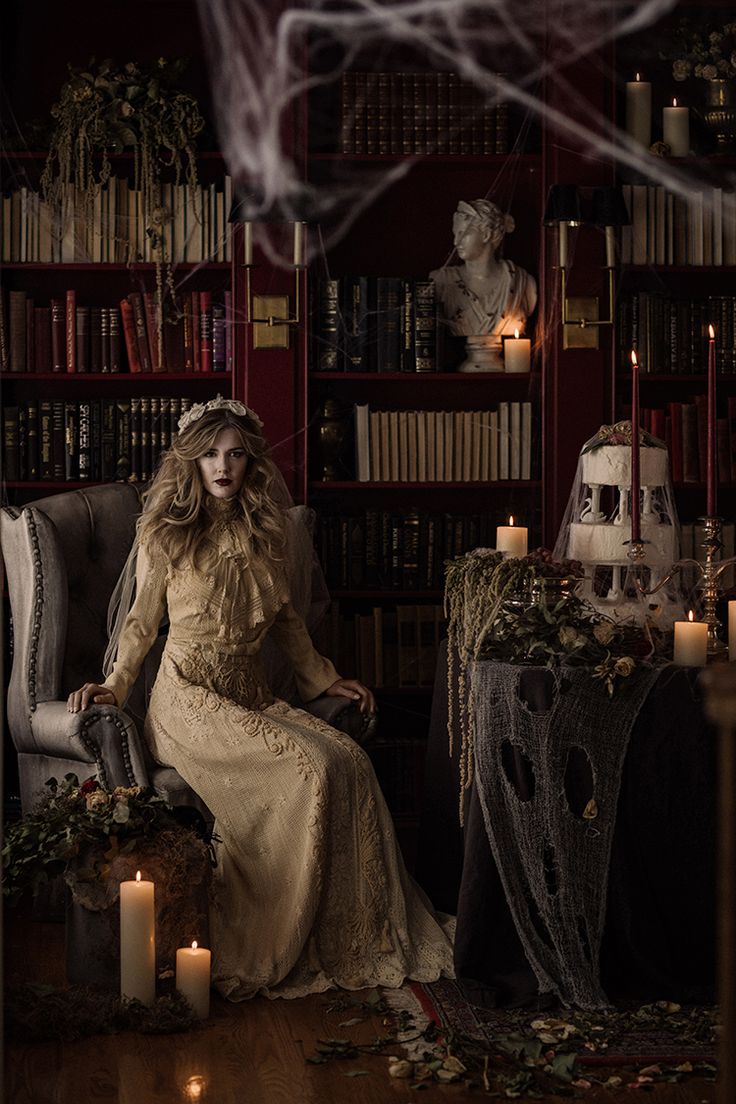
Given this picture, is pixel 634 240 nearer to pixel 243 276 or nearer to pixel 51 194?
pixel 243 276

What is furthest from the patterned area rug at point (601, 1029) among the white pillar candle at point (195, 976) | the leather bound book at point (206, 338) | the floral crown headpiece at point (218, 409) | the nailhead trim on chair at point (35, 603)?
the leather bound book at point (206, 338)

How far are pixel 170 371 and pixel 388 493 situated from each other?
0.79 meters

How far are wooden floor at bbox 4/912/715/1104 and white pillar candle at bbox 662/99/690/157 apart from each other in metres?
2.80

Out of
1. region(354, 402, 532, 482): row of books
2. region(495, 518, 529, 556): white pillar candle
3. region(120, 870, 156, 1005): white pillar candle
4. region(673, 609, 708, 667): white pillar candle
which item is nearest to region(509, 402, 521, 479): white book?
region(354, 402, 532, 482): row of books

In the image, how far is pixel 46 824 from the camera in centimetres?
319

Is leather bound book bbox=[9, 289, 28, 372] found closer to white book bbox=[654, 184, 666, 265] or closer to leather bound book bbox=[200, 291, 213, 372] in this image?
leather bound book bbox=[200, 291, 213, 372]

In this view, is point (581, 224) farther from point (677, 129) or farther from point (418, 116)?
point (418, 116)

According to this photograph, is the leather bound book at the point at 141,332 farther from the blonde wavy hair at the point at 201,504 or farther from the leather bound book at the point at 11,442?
the blonde wavy hair at the point at 201,504

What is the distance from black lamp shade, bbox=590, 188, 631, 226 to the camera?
4.26 m

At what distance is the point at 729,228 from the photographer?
452 cm

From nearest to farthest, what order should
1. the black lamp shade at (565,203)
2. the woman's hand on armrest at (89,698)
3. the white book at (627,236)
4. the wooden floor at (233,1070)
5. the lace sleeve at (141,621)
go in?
the wooden floor at (233,1070) → the woman's hand on armrest at (89,698) → the lace sleeve at (141,621) → the black lamp shade at (565,203) → the white book at (627,236)

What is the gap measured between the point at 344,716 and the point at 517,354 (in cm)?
139

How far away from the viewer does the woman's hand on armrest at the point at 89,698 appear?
3.40 meters

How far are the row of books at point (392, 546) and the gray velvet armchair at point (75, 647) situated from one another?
1.25ft
